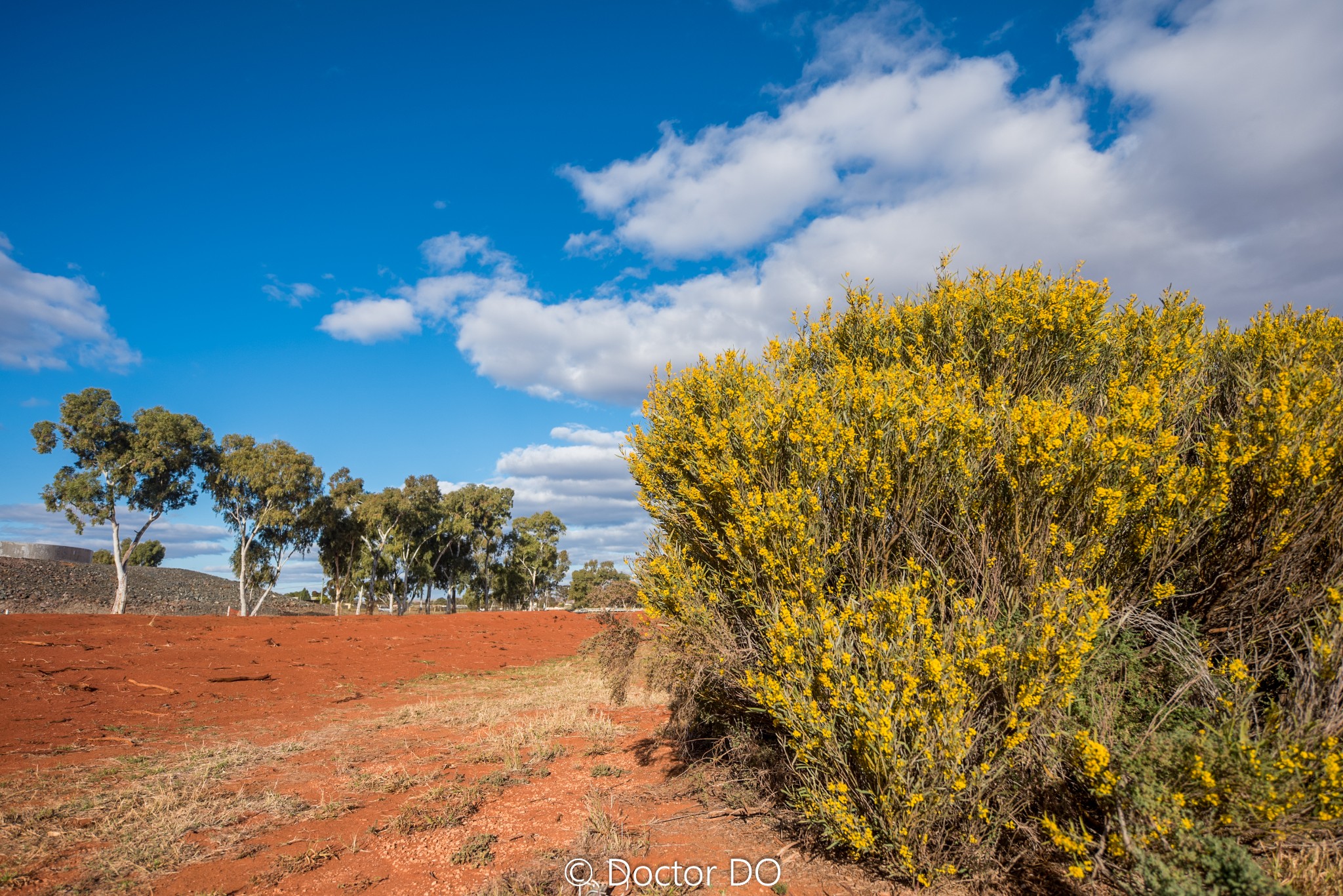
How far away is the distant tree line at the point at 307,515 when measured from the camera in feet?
101

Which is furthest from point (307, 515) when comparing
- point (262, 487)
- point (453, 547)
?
point (453, 547)

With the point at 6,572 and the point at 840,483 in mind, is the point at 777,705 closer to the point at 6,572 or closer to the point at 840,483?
the point at 840,483

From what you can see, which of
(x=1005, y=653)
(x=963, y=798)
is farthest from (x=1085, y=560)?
(x=963, y=798)

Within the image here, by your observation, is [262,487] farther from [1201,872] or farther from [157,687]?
[1201,872]

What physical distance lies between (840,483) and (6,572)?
50.4 metres

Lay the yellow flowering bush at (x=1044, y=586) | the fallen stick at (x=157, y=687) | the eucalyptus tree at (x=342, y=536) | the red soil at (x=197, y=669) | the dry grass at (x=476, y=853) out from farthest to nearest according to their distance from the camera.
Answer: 1. the eucalyptus tree at (x=342, y=536)
2. the fallen stick at (x=157, y=687)
3. the red soil at (x=197, y=669)
4. the dry grass at (x=476, y=853)
5. the yellow flowering bush at (x=1044, y=586)

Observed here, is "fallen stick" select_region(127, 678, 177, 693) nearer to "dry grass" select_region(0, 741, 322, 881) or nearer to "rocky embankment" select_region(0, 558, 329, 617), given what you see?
"dry grass" select_region(0, 741, 322, 881)

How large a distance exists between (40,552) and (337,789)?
232ft

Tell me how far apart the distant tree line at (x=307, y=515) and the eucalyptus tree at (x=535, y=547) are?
0.10 meters

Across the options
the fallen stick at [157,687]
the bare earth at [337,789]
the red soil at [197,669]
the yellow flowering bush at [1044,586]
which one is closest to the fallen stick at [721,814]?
the bare earth at [337,789]

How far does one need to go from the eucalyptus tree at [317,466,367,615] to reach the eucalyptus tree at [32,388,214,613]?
9400 mm

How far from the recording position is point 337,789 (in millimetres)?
8070

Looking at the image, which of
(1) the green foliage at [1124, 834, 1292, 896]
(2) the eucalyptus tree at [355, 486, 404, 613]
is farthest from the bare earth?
(2) the eucalyptus tree at [355, 486, 404, 613]

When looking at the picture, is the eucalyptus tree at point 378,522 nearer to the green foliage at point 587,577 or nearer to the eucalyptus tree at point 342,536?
the eucalyptus tree at point 342,536
